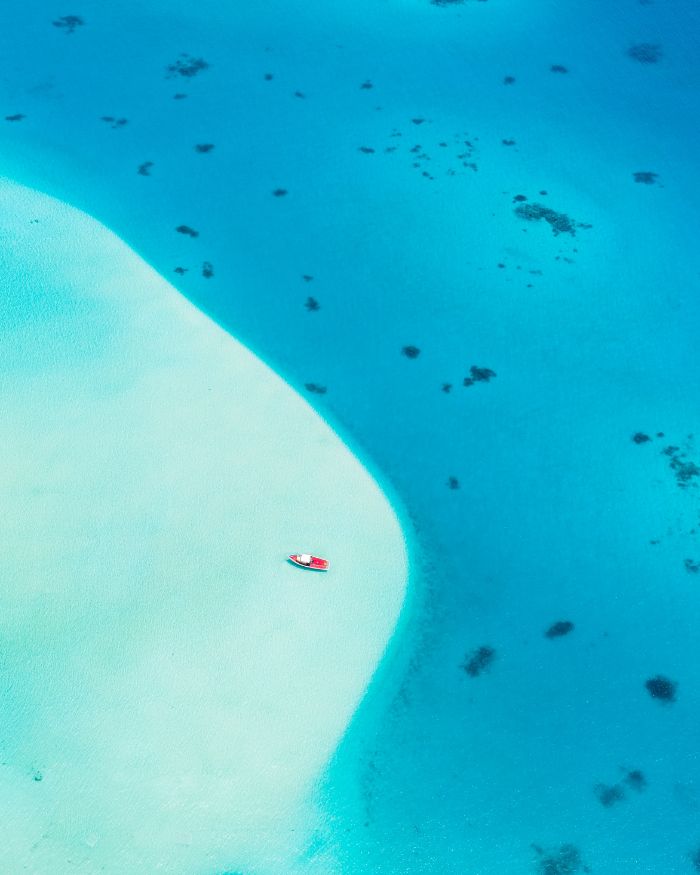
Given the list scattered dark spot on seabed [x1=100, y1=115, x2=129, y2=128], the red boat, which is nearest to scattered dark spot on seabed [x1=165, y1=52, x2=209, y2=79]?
Result: scattered dark spot on seabed [x1=100, y1=115, x2=129, y2=128]

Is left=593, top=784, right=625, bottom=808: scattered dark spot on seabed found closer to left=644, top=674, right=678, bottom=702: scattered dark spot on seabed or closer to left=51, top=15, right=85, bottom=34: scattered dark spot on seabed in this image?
left=644, top=674, right=678, bottom=702: scattered dark spot on seabed

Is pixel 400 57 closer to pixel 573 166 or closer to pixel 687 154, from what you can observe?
pixel 573 166

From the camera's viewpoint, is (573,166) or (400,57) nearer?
(573,166)

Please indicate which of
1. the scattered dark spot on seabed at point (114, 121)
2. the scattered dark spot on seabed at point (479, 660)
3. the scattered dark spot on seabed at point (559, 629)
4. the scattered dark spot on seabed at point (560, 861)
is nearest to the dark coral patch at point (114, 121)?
the scattered dark spot on seabed at point (114, 121)

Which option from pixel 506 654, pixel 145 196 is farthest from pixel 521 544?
pixel 145 196

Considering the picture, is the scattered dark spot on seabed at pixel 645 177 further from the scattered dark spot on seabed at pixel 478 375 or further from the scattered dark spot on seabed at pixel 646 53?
the scattered dark spot on seabed at pixel 478 375

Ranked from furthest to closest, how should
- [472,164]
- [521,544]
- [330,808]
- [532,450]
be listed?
[472,164] < [532,450] < [521,544] < [330,808]
